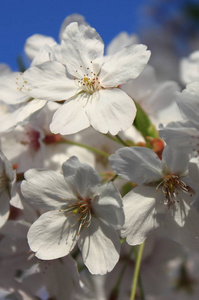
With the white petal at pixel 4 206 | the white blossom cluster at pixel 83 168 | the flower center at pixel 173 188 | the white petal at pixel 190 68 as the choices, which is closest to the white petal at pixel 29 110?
the white blossom cluster at pixel 83 168

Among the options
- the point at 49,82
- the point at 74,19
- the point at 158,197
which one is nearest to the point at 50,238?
the point at 158,197

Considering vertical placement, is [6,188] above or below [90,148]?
above

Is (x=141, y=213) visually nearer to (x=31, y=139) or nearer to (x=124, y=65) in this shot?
(x=124, y=65)

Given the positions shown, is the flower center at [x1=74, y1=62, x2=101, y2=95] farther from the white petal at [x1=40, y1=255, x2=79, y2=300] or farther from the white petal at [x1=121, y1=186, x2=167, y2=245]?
the white petal at [x1=40, y1=255, x2=79, y2=300]

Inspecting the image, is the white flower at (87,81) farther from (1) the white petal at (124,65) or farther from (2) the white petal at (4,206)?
(2) the white petal at (4,206)

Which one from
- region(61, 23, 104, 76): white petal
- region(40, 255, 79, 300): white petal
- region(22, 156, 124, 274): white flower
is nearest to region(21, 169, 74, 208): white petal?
region(22, 156, 124, 274): white flower

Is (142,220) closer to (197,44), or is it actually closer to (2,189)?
(2,189)
